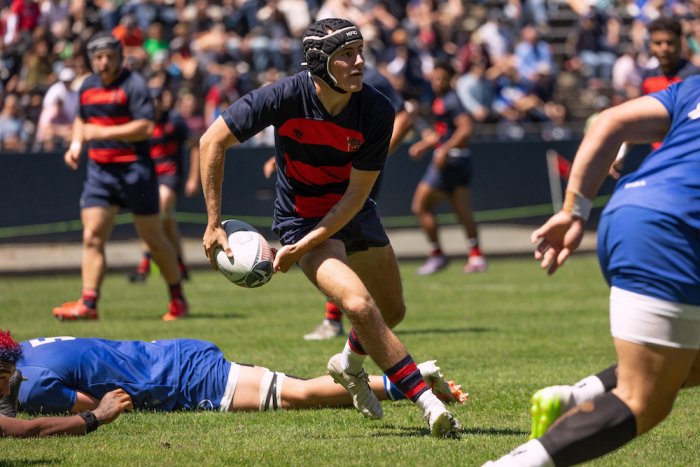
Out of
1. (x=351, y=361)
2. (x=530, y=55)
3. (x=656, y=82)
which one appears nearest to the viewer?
(x=351, y=361)

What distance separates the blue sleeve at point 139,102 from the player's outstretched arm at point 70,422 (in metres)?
5.80

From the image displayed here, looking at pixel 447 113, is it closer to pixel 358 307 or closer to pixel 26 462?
pixel 358 307

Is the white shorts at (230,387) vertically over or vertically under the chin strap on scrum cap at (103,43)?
under

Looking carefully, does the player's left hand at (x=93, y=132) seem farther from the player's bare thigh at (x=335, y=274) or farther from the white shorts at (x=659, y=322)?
the white shorts at (x=659, y=322)

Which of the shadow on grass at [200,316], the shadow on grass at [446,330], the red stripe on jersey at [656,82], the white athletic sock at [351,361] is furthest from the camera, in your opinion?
the shadow on grass at [200,316]

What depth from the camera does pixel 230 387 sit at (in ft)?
23.3

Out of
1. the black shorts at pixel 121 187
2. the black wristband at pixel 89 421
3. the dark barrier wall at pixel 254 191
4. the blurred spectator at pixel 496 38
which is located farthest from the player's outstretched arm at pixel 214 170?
the blurred spectator at pixel 496 38

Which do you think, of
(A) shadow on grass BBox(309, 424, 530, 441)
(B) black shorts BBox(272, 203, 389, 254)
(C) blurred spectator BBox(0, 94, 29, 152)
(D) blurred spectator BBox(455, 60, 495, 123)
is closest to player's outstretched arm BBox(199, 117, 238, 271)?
(B) black shorts BBox(272, 203, 389, 254)

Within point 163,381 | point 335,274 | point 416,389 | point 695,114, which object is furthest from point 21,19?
point 695,114

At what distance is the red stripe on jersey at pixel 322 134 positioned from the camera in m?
6.59

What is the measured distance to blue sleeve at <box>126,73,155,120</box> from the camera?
11.9 meters

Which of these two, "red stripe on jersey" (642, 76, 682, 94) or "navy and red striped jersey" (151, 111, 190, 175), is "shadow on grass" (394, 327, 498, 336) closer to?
"red stripe on jersey" (642, 76, 682, 94)

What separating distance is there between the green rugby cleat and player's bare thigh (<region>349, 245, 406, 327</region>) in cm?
227

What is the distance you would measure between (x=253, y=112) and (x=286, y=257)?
776mm
